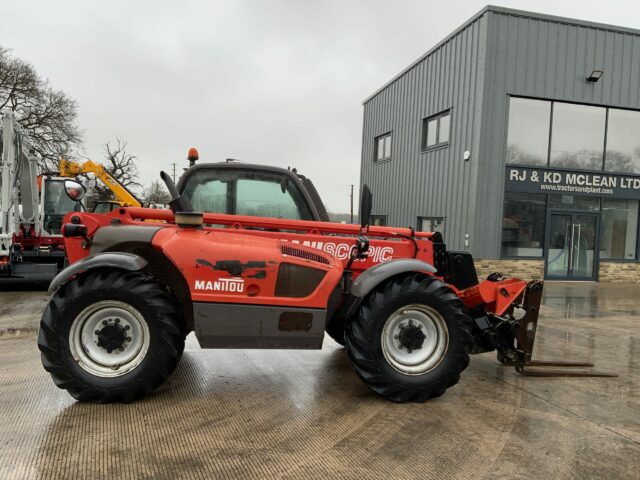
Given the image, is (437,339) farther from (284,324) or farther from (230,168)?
(230,168)

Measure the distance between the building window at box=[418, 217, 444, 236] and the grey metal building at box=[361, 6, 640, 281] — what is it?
8 cm

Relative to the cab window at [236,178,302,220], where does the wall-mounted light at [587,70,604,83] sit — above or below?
above

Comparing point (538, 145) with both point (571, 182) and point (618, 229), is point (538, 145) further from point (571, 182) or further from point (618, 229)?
point (618, 229)

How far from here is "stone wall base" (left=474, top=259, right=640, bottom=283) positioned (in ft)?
44.4

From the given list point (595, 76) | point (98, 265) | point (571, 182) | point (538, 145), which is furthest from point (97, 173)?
point (595, 76)

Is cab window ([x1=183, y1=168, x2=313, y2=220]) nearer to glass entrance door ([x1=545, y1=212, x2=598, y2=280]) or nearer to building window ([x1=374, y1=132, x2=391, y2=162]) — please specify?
glass entrance door ([x1=545, y1=212, x2=598, y2=280])

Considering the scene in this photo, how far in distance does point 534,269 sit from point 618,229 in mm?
3447

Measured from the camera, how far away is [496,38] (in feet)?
43.8

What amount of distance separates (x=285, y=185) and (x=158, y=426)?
2.38 meters

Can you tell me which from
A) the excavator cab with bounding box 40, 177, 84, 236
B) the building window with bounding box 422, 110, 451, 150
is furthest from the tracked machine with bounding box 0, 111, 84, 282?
the building window with bounding box 422, 110, 451, 150

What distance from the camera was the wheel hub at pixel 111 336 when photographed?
373 centimetres

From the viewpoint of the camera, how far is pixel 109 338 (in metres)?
3.73

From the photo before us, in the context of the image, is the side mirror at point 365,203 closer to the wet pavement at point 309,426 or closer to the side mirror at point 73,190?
the wet pavement at point 309,426

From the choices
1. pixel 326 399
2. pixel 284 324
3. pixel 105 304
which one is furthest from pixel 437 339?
pixel 105 304
